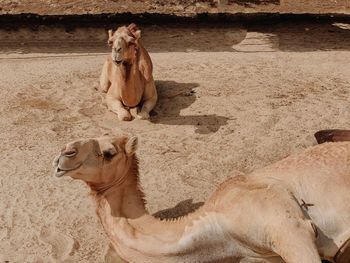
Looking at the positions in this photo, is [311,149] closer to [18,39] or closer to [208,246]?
[208,246]

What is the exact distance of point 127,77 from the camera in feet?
24.3

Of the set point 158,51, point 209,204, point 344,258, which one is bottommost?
point 158,51

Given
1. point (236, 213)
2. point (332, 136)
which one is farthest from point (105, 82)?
point (236, 213)

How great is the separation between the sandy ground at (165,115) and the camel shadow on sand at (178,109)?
0.02 m

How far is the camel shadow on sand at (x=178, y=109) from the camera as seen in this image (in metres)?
7.10

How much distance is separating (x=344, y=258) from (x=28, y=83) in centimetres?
690

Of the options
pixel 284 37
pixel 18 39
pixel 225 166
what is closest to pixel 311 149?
pixel 225 166

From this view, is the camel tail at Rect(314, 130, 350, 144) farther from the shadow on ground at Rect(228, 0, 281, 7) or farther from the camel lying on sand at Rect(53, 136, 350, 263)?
the shadow on ground at Rect(228, 0, 281, 7)

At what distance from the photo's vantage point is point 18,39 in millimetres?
12047

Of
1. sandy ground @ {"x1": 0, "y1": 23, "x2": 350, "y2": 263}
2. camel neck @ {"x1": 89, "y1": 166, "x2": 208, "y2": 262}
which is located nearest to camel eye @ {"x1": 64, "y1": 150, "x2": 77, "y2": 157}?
camel neck @ {"x1": 89, "y1": 166, "x2": 208, "y2": 262}

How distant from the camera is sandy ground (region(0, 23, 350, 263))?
15.8 ft

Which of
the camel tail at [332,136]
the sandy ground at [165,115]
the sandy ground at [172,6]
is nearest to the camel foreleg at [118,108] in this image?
the sandy ground at [165,115]

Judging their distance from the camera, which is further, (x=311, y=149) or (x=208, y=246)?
(x=311, y=149)

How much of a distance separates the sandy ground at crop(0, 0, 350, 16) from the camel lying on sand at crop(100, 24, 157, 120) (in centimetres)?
553
